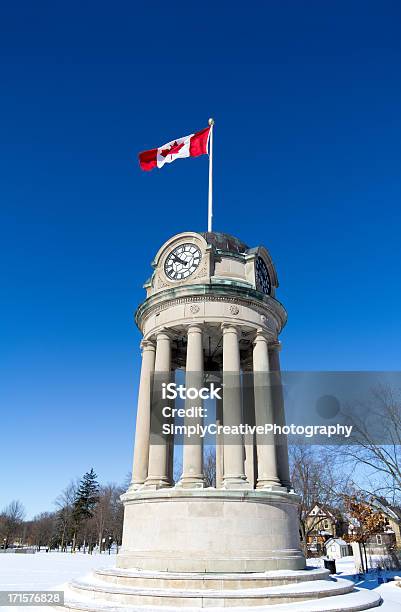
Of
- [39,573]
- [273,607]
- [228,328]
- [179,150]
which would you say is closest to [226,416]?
[228,328]

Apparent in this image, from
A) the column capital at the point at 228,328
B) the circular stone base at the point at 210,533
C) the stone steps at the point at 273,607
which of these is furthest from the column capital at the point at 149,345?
the stone steps at the point at 273,607

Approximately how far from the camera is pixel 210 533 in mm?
17250

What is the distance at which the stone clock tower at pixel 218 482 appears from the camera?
15.2 m

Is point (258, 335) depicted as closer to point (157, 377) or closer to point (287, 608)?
point (157, 377)

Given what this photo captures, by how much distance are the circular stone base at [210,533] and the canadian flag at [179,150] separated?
60.6 feet

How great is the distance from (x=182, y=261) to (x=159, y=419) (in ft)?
26.6

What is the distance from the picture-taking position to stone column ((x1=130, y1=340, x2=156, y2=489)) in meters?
21.2

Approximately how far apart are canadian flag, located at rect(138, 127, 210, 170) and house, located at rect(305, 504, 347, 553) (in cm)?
3675

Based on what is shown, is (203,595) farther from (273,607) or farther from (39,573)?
(39,573)

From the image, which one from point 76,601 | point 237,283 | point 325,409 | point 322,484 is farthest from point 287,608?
point 322,484

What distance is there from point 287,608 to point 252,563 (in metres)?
3.40

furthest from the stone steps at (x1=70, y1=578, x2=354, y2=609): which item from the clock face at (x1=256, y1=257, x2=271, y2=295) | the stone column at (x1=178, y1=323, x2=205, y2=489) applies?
the clock face at (x1=256, y1=257, x2=271, y2=295)

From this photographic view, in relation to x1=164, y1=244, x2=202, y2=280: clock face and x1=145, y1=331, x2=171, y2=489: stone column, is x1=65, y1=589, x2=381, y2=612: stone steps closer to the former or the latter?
x1=145, y1=331, x2=171, y2=489: stone column

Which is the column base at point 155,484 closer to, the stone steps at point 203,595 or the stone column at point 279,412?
the stone steps at point 203,595
